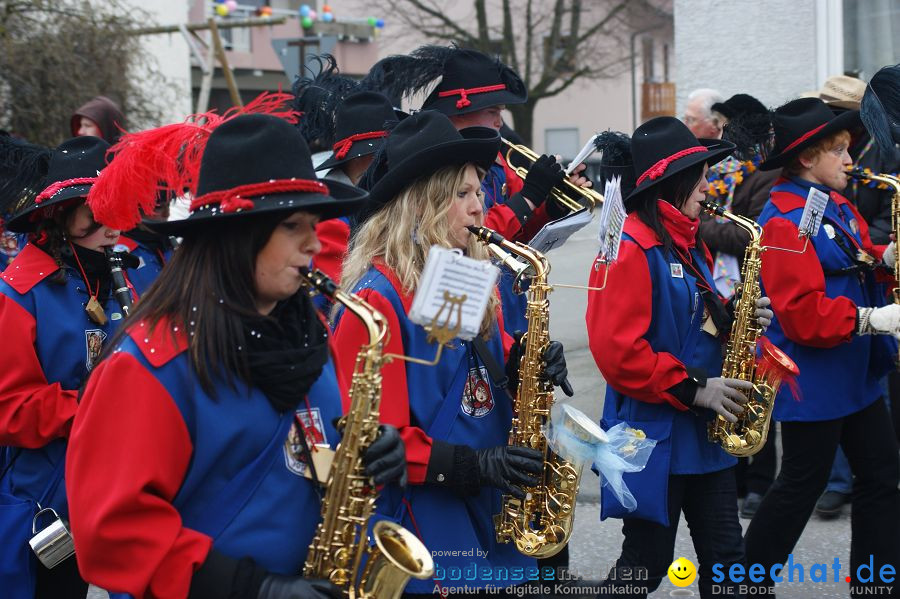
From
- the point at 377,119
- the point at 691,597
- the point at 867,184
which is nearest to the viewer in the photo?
the point at 377,119

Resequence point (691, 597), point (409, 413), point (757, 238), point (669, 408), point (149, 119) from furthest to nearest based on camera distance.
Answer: point (149, 119) → point (691, 597) → point (757, 238) → point (669, 408) → point (409, 413)

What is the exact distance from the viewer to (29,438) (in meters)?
3.44

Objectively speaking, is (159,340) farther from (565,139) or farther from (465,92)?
(565,139)

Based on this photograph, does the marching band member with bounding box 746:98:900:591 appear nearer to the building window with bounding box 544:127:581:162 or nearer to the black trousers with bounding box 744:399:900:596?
the black trousers with bounding box 744:399:900:596

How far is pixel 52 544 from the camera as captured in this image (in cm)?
343

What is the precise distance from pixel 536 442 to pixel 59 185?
1.92m

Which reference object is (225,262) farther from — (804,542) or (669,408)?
(804,542)

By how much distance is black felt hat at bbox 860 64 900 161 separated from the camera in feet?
13.7

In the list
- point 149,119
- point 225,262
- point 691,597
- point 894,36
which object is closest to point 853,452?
point 691,597

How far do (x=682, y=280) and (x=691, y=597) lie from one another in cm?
181

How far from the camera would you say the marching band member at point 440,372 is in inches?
119

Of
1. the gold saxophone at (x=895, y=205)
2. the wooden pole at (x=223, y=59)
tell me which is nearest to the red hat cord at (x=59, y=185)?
the gold saxophone at (x=895, y=205)

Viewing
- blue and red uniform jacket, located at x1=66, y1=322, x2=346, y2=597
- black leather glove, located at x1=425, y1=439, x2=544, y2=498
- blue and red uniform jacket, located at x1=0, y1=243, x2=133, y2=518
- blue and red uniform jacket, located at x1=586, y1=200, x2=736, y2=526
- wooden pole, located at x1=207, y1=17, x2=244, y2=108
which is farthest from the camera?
wooden pole, located at x1=207, y1=17, x2=244, y2=108

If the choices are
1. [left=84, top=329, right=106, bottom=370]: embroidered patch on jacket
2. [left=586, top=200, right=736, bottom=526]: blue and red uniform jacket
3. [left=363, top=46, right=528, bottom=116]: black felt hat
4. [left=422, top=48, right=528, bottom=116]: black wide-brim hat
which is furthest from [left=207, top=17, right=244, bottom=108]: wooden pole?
[left=586, top=200, right=736, bottom=526]: blue and red uniform jacket
